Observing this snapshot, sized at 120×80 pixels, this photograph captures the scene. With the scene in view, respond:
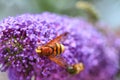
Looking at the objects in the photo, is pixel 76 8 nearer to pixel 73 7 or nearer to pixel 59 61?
pixel 73 7

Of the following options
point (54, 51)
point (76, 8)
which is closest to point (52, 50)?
point (54, 51)

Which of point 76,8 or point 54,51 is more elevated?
point 76,8

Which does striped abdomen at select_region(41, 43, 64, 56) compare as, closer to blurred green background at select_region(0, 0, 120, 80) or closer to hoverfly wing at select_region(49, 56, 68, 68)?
hoverfly wing at select_region(49, 56, 68, 68)

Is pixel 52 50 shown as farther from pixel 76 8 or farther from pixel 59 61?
pixel 76 8

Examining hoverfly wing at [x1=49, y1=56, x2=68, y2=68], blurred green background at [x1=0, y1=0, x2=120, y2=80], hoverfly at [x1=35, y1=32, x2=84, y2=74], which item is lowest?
hoverfly wing at [x1=49, y1=56, x2=68, y2=68]

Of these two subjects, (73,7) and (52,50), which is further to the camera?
(73,7)

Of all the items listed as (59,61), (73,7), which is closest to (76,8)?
(73,7)

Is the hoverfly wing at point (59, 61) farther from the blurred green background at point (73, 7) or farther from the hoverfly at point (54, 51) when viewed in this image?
the blurred green background at point (73, 7)

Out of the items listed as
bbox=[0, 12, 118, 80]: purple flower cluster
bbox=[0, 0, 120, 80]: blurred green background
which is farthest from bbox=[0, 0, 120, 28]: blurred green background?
bbox=[0, 12, 118, 80]: purple flower cluster

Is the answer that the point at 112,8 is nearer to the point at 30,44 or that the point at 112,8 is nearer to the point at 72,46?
the point at 72,46

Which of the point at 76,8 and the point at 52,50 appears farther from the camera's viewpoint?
the point at 76,8

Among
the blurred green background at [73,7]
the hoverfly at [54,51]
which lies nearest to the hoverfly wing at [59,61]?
the hoverfly at [54,51]
